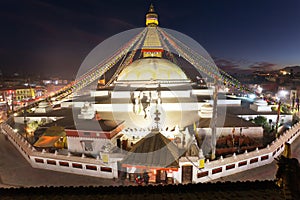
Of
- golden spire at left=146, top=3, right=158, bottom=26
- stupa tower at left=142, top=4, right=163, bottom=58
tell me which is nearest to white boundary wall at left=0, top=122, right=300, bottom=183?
stupa tower at left=142, top=4, right=163, bottom=58

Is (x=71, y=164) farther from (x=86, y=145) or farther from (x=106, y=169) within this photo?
(x=106, y=169)

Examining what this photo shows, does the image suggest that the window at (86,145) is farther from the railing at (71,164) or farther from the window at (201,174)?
the window at (201,174)

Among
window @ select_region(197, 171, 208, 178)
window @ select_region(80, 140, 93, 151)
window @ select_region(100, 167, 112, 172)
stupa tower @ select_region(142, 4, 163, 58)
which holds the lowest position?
window @ select_region(197, 171, 208, 178)

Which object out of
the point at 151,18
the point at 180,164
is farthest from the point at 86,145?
the point at 151,18

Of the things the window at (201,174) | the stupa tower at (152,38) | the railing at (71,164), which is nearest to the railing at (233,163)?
the window at (201,174)

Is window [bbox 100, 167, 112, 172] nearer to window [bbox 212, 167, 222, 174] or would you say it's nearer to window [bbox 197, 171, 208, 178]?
window [bbox 197, 171, 208, 178]

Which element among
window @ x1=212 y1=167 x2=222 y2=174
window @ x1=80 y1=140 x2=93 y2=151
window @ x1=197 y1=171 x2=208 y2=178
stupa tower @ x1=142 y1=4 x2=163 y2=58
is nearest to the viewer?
window @ x1=197 y1=171 x2=208 y2=178

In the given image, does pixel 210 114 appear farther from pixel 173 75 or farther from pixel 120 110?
pixel 173 75

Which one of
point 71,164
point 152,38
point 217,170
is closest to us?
→ point 217,170

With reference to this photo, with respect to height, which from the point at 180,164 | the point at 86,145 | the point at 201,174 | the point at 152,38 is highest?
the point at 152,38

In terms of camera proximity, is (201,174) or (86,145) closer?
(201,174)

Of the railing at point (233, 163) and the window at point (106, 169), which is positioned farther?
the window at point (106, 169)

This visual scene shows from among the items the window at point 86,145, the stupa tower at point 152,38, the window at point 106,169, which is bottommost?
the window at point 106,169

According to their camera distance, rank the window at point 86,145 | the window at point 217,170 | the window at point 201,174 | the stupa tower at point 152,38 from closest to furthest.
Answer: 1. the window at point 201,174
2. the window at point 217,170
3. the window at point 86,145
4. the stupa tower at point 152,38
